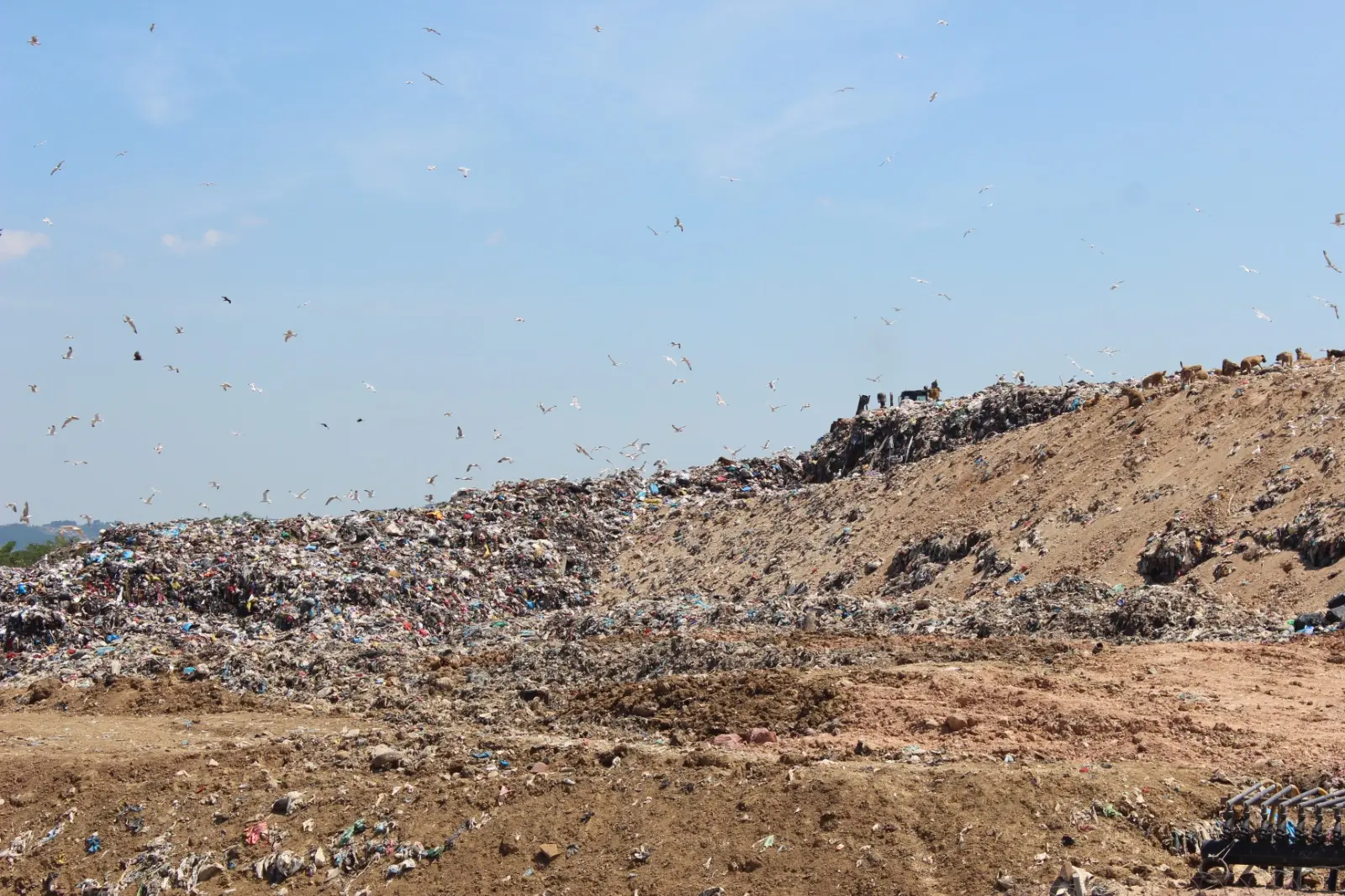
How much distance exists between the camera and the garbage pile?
73.9 feet

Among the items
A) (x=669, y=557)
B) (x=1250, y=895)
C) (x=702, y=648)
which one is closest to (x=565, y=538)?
(x=669, y=557)

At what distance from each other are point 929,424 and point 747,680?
1427 centimetres

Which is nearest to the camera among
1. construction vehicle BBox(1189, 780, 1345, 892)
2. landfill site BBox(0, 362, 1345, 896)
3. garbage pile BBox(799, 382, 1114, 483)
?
construction vehicle BBox(1189, 780, 1345, 892)

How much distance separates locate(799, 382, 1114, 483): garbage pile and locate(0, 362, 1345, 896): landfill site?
0.44 ft

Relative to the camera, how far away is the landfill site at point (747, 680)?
290 inches

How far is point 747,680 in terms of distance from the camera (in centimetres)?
1037

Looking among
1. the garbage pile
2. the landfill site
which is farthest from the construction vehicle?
the garbage pile

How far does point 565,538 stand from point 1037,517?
884 centimetres

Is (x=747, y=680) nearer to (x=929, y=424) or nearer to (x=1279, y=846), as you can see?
(x=1279, y=846)

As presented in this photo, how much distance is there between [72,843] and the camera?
8867 mm

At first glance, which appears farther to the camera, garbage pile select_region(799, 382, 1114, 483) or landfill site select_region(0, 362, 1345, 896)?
garbage pile select_region(799, 382, 1114, 483)

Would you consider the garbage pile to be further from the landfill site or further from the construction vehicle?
the construction vehicle

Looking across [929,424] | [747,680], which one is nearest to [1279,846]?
[747,680]

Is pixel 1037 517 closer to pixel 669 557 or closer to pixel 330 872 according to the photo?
pixel 669 557
